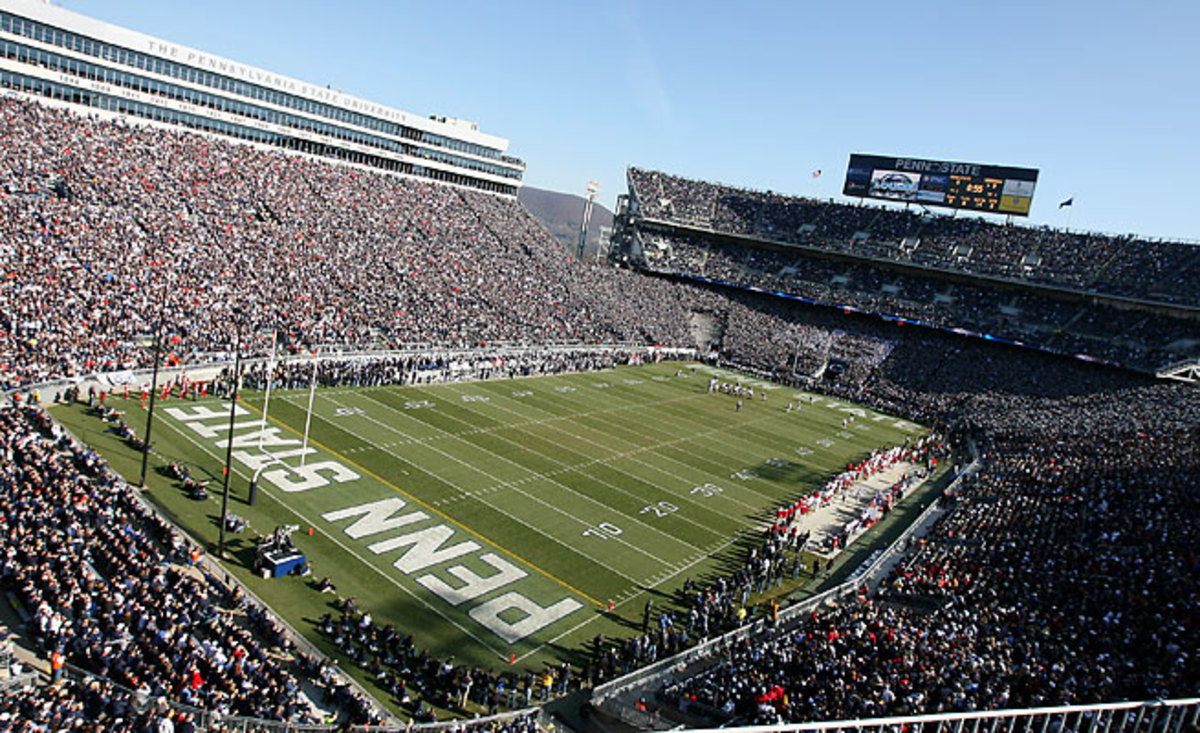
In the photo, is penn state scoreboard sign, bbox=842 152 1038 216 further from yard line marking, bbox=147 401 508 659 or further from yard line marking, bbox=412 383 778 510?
yard line marking, bbox=147 401 508 659

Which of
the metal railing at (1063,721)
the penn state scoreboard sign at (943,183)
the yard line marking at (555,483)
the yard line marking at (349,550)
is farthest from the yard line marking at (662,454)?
the penn state scoreboard sign at (943,183)

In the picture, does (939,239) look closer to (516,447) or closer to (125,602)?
(516,447)

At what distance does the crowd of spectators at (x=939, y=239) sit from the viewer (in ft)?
171

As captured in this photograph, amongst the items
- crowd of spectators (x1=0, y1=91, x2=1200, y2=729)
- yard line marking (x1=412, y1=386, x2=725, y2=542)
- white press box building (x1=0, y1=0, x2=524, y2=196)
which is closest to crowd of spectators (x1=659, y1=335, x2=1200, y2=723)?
crowd of spectators (x1=0, y1=91, x2=1200, y2=729)

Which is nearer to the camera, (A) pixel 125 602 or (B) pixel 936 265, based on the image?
(A) pixel 125 602

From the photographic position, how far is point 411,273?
154 ft

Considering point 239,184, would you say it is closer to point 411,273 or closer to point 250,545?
point 411,273

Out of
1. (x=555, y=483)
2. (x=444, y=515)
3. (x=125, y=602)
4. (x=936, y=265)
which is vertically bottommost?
(x=444, y=515)

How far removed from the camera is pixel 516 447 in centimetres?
2877

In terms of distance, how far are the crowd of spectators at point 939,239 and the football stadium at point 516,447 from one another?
36 centimetres

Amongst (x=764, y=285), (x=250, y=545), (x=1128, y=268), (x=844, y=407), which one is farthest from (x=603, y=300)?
(x=250, y=545)

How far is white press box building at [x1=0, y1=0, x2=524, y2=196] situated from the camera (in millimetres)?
39438

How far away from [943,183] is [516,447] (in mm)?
49010

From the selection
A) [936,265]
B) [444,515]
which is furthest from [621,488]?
[936,265]
